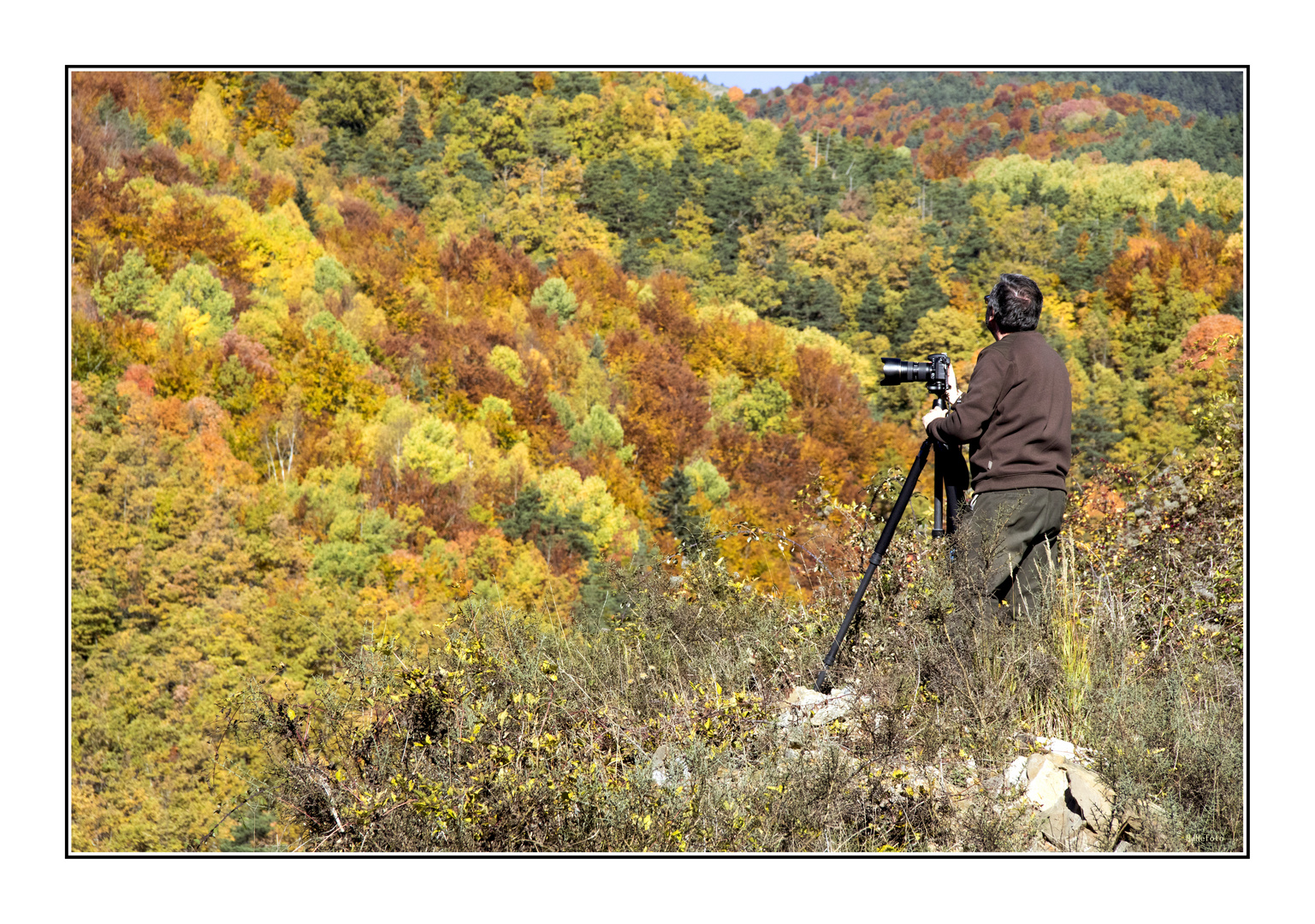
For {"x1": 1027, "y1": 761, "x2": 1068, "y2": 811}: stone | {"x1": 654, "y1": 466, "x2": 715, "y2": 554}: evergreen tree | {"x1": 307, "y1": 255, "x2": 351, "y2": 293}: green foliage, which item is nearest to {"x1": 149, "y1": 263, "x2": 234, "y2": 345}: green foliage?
{"x1": 307, "y1": 255, "x2": 351, "y2": 293}: green foliage

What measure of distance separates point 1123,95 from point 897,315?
22.3 m

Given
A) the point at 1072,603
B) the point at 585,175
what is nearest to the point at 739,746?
the point at 1072,603

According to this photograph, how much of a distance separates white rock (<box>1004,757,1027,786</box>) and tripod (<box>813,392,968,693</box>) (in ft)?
2.05

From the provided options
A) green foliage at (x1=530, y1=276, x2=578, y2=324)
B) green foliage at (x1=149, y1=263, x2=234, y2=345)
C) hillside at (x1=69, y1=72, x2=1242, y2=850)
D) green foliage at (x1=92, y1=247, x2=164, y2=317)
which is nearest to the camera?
hillside at (x1=69, y1=72, x2=1242, y2=850)

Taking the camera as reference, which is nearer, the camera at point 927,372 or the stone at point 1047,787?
the stone at point 1047,787

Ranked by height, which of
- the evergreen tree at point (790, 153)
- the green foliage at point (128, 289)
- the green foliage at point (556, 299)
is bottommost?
the green foliage at point (128, 289)

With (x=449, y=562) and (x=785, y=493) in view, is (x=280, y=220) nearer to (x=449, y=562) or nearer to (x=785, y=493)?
(x=449, y=562)

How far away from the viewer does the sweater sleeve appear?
10.9 ft

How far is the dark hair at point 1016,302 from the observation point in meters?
3.38

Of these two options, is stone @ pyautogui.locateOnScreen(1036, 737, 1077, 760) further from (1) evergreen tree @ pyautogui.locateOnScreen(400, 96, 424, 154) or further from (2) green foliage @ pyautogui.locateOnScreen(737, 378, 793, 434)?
(1) evergreen tree @ pyautogui.locateOnScreen(400, 96, 424, 154)

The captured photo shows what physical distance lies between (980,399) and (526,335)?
160ft

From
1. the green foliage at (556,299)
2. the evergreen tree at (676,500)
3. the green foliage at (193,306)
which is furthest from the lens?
the green foliage at (556,299)

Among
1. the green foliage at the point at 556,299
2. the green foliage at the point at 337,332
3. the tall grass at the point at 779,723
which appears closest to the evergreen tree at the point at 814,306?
the green foliage at the point at 556,299

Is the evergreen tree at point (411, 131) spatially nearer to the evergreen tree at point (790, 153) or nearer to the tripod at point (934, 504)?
the evergreen tree at point (790, 153)
